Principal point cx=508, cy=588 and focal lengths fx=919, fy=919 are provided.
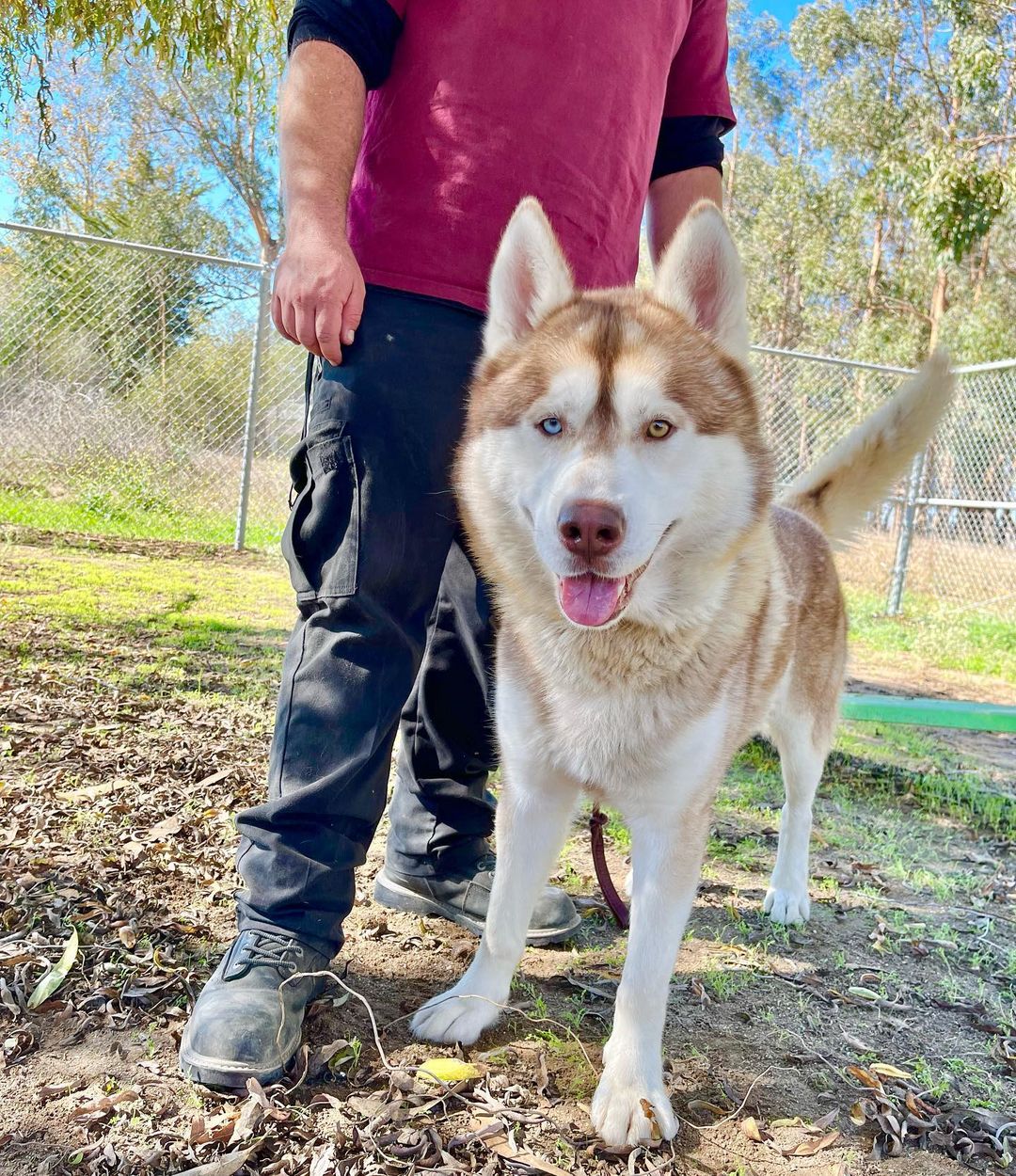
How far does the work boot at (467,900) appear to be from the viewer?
7.78 feet

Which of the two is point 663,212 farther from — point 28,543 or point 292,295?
point 28,543

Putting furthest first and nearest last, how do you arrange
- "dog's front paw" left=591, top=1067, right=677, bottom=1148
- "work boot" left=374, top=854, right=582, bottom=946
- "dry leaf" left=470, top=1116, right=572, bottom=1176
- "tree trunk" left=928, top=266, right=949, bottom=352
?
"tree trunk" left=928, top=266, right=949, bottom=352, "work boot" left=374, top=854, right=582, bottom=946, "dog's front paw" left=591, top=1067, right=677, bottom=1148, "dry leaf" left=470, top=1116, right=572, bottom=1176

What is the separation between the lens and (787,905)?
264 cm

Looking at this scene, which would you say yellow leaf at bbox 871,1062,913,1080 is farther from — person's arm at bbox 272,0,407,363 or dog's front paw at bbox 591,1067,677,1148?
person's arm at bbox 272,0,407,363

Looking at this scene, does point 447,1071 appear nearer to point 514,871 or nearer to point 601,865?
point 514,871

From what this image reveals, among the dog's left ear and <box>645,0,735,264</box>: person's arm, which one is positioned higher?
<box>645,0,735,264</box>: person's arm

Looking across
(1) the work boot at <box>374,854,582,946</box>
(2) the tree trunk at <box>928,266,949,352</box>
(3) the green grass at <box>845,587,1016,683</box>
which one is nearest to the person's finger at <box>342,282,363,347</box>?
(1) the work boot at <box>374,854,582,946</box>

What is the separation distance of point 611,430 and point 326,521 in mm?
642

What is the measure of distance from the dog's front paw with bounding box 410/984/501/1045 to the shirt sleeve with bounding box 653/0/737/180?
224 cm

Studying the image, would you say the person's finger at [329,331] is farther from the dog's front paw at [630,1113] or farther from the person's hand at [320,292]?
the dog's front paw at [630,1113]

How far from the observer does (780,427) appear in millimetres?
9211

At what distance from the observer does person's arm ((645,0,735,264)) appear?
2559 millimetres

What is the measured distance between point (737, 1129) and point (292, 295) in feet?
6.07

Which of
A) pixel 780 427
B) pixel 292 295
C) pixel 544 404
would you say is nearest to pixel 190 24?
pixel 292 295
